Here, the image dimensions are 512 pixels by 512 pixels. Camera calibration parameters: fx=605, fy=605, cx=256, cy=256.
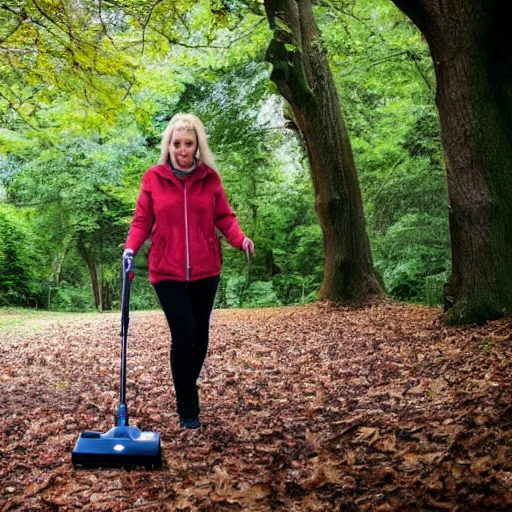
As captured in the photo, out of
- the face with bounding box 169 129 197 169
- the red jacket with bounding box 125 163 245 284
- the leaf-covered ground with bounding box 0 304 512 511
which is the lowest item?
the leaf-covered ground with bounding box 0 304 512 511

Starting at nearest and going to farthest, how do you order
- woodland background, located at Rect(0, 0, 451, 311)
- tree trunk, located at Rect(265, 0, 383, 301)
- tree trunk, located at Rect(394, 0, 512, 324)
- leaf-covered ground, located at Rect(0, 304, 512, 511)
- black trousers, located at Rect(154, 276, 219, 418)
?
1. leaf-covered ground, located at Rect(0, 304, 512, 511)
2. black trousers, located at Rect(154, 276, 219, 418)
3. tree trunk, located at Rect(394, 0, 512, 324)
4. woodland background, located at Rect(0, 0, 451, 311)
5. tree trunk, located at Rect(265, 0, 383, 301)

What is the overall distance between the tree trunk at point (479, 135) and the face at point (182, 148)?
3.31 metres

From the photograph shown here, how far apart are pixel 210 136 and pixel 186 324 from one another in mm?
10788

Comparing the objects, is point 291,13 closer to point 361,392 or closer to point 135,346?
point 135,346

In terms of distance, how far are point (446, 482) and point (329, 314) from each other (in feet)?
21.0

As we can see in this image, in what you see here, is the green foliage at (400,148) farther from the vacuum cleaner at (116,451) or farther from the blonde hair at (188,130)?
the vacuum cleaner at (116,451)

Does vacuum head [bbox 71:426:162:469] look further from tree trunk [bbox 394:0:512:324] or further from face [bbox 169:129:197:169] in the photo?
tree trunk [bbox 394:0:512:324]

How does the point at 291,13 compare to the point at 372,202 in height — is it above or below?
above

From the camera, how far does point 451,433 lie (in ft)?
10.8

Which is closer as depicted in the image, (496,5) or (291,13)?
(496,5)

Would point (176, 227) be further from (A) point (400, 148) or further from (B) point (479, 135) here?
(A) point (400, 148)

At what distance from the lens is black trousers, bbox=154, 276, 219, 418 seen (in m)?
3.71

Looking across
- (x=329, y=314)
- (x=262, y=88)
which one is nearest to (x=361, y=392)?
(x=329, y=314)

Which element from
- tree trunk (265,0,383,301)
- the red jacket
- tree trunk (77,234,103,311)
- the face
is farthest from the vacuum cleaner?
tree trunk (77,234,103,311)
